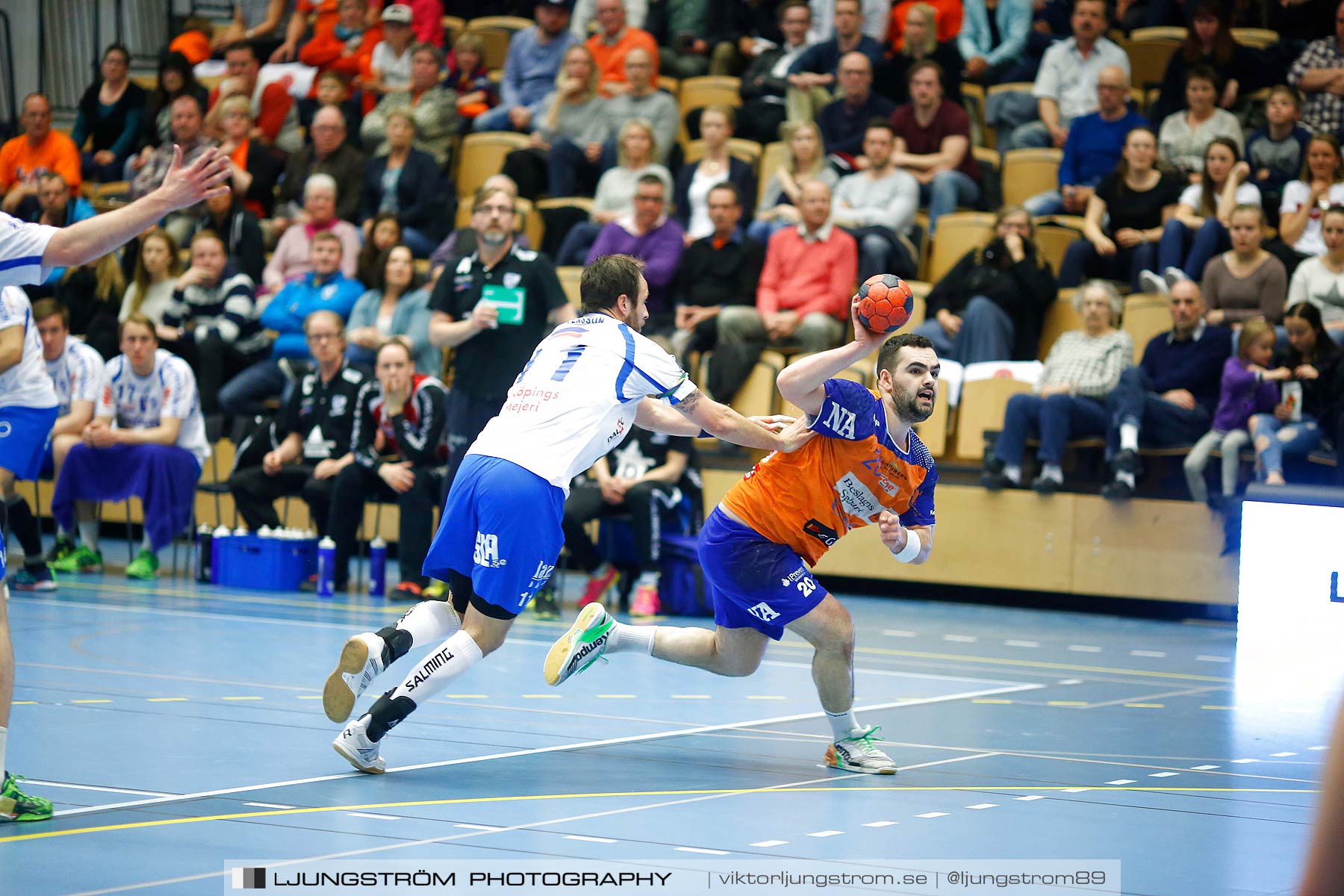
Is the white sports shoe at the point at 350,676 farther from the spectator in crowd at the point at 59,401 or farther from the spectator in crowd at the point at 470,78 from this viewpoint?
the spectator in crowd at the point at 470,78

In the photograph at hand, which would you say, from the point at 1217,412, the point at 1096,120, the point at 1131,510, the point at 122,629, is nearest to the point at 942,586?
the point at 1131,510

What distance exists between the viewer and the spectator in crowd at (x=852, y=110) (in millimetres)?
13906

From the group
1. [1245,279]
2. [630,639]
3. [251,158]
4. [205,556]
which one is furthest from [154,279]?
[630,639]

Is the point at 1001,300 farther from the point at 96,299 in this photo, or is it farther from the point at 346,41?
the point at 346,41

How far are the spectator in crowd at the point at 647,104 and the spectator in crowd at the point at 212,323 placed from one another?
376 cm

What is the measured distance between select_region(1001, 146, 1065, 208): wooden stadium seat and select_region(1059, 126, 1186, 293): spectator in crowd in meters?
0.95

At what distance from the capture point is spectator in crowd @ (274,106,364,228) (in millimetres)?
15133

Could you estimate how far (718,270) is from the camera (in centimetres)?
1284

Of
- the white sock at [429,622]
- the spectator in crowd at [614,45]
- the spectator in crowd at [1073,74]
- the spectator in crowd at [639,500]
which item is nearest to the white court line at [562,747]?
the white sock at [429,622]

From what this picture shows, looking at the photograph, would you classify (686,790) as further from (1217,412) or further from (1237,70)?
(1237,70)

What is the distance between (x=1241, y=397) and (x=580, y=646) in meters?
6.55

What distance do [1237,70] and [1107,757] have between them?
922cm

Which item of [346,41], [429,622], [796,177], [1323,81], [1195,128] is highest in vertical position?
[346,41]

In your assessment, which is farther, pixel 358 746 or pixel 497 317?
pixel 497 317
